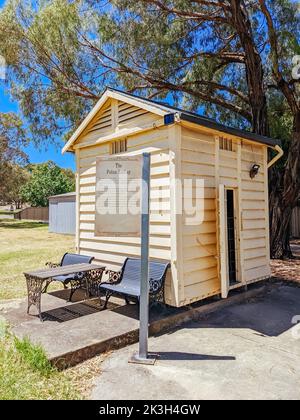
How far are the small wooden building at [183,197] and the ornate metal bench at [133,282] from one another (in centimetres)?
18

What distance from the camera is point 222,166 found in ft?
18.0

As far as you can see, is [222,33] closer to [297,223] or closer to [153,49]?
[153,49]

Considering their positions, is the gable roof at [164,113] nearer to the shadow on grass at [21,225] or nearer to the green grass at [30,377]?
the green grass at [30,377]

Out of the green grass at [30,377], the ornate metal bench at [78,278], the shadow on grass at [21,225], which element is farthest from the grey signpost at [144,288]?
the shadow on grass at [21,225]

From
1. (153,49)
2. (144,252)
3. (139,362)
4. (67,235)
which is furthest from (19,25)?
(67,235)

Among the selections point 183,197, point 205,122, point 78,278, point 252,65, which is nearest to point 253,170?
point 205,122

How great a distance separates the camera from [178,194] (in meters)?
4.70

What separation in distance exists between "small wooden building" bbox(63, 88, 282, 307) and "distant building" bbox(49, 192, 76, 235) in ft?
45.0

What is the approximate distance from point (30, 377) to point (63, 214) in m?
18.5

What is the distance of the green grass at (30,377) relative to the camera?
279 cm

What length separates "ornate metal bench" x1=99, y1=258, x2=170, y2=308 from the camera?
14.8ft

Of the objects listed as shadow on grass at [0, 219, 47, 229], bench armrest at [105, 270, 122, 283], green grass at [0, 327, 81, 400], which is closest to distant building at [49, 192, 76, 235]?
shadow on grass at [0, 219, 47, 229]

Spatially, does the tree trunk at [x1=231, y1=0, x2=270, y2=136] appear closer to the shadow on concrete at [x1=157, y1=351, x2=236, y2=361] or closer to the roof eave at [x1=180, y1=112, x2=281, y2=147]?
the roof eave at [x1=180, y1=112, x2=281, y2=147]

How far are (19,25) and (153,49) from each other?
4.24 metres
